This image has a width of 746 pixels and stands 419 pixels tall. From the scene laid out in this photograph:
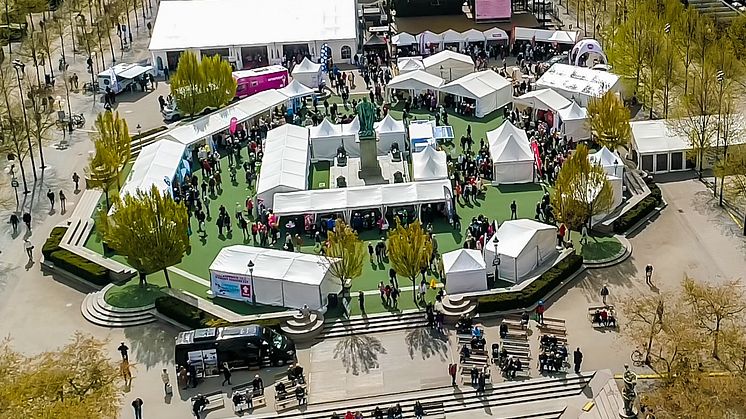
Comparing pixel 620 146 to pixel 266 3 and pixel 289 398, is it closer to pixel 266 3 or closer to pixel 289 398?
pixel 289 398

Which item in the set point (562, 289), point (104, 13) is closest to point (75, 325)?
point (562, 289)

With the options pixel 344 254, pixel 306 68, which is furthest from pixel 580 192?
pixel 306 68

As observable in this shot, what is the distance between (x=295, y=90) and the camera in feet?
187

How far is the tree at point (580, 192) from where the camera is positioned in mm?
39594

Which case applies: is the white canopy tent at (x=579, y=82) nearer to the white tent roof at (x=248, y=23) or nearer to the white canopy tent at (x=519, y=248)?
the white tent roof at (x=248, y=23)

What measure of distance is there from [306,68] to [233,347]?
30392mm

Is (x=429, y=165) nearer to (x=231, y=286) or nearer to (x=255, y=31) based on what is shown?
(x=231, y=286)

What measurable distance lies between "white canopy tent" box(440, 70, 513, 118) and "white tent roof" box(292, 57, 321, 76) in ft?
28.4

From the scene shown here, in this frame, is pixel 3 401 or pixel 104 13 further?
pixel 104 13

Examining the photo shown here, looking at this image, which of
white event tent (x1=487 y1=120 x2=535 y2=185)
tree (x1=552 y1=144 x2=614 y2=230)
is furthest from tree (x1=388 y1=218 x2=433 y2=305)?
white event tent (x1=487 y1=120 x2=535 y2=185)

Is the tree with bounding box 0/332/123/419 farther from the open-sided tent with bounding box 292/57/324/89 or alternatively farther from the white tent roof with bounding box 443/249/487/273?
the open-sided tent with bounding box 292/57/324/89

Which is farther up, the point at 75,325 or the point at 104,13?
the point at 104,13

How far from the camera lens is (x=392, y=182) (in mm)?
47156

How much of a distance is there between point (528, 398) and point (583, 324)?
192 inches
